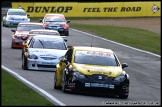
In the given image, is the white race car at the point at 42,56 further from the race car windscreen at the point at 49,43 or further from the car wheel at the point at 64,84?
the car wheel at the point at 64,84

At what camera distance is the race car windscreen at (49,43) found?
26634 mm

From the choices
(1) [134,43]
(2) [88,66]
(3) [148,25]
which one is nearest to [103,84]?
(2) [88,66]

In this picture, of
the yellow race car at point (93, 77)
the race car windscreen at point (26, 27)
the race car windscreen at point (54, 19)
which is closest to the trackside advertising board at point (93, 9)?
the race car windscreen at point (54, 19)

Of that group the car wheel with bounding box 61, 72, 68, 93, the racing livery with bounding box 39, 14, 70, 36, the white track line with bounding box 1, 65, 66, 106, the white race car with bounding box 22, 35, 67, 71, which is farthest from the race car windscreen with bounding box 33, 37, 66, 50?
the racing livery with bounding box 39, 14, 70, 36

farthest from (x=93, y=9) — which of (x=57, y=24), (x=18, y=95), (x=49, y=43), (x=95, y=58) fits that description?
(x=18, y=95)

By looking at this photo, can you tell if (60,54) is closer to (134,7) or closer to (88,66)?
(88,66)

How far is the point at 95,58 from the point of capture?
1997cm

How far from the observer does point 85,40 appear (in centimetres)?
4394

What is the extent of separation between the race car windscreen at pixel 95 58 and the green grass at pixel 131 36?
55.9ft

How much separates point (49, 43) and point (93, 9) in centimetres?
4293

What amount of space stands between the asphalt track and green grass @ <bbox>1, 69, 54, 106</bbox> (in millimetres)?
639

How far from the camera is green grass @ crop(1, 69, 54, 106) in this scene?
15445mm

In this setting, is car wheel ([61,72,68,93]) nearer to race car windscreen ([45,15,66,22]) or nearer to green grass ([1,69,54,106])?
green grass ([1,69,54,106])

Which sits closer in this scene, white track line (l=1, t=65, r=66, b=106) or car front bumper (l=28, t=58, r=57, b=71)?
white track line (l=1, t=65, r=66, b=106)
